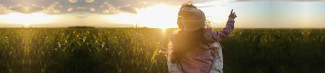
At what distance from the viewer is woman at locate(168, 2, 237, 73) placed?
3.92m

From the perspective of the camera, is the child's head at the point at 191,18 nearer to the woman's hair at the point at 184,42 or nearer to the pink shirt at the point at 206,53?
the woman's hair at the point at 184,42

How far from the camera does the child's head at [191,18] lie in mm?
3875

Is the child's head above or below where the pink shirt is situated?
above

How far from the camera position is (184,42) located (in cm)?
399

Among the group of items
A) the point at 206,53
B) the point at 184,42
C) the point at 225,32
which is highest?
the point at 225,32

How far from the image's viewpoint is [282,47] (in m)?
6.73

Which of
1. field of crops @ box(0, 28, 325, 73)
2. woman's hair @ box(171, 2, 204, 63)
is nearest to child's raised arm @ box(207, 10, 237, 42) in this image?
woman's hair @ box(171, 2, 204, 63)

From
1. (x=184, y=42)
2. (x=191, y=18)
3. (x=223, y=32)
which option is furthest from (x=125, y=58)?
(x=223, y=32)

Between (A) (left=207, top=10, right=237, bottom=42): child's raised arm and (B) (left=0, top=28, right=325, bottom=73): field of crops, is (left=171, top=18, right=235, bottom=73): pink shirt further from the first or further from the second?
(B) (left=0, top=28, right=325, bottom=73): field of crops

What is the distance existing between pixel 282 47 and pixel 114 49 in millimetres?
4587

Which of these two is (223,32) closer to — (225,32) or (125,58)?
(225,32)

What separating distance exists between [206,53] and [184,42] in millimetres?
387

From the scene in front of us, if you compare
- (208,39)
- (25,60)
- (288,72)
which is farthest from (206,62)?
(25,60)

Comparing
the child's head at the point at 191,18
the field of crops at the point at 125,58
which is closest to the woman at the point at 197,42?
the child's head at the point at 191,18
